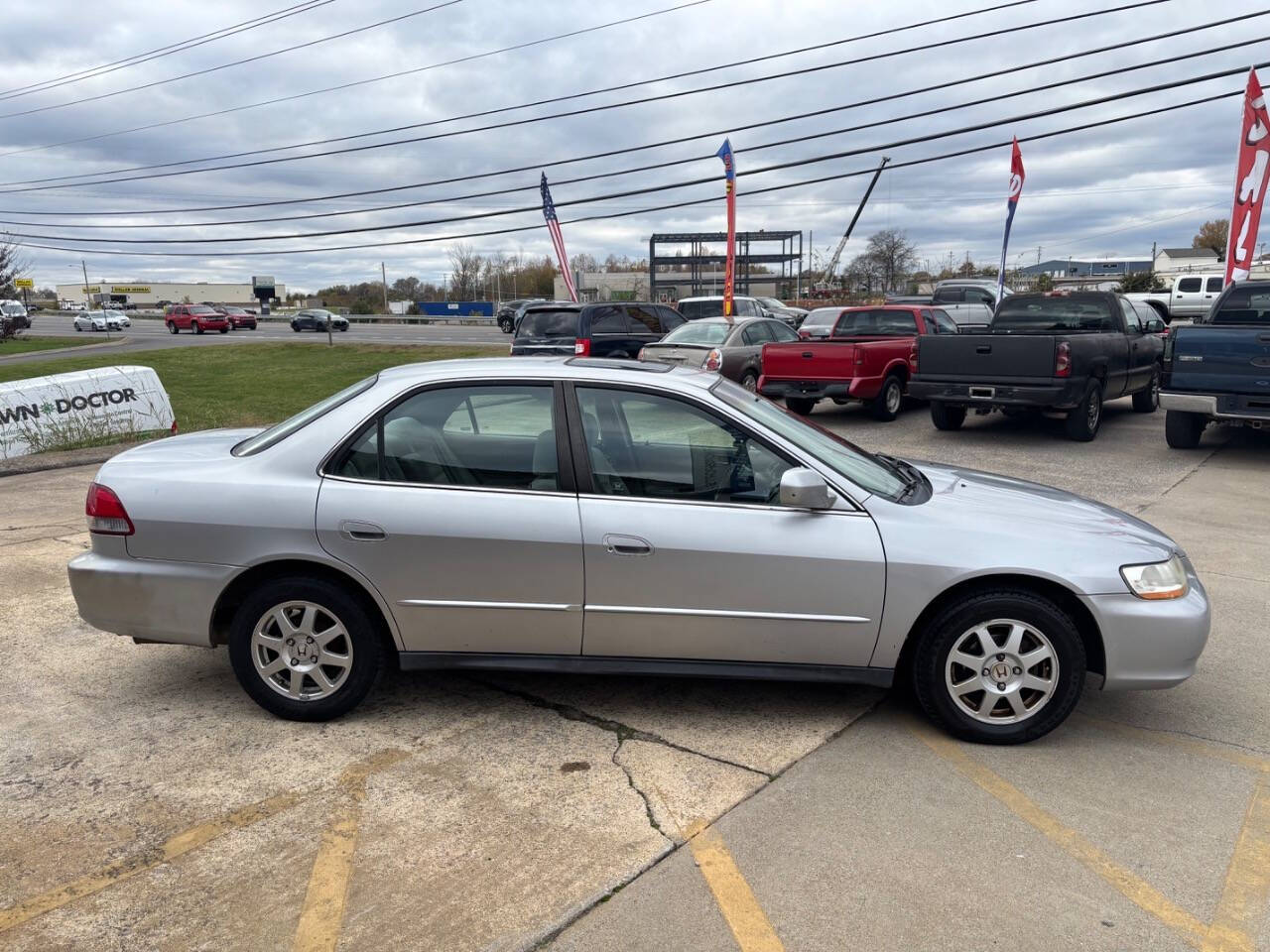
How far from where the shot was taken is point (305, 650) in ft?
13.2

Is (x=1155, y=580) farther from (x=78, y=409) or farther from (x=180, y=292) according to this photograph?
(x=180, y=292)

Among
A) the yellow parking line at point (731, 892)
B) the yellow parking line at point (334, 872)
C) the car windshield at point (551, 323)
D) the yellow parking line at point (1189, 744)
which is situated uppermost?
the car windshield at point (551, 323)

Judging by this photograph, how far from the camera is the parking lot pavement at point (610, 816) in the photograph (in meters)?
2.79

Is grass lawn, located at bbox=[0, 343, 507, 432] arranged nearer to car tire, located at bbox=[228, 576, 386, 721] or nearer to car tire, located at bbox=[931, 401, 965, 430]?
car tire, located at bbox=[931, 401, 965, 430]

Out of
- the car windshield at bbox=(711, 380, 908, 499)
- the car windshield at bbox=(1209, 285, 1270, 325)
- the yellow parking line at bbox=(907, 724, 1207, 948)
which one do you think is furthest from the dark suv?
the yellow parking line at bbox=(907, 724, 1207, 948)

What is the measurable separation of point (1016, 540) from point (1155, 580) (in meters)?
0.58

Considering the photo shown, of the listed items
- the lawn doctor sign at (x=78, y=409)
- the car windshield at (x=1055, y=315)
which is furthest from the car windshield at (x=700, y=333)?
the lawn doctor sign at (x=78, y=409)

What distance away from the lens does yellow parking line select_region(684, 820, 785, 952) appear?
2.71m

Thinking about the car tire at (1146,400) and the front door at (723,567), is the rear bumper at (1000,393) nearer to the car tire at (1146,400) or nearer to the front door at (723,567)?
the car tire at (1146,400)

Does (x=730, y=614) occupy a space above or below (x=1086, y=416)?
above

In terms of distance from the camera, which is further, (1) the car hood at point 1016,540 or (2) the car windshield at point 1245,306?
(2) the car windshield at point 1245,306

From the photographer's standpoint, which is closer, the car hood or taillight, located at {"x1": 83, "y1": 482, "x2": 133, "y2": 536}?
the car hood

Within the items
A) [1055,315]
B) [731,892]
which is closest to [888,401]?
[1055,315]

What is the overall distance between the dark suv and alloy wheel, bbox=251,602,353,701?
11.6 meters
